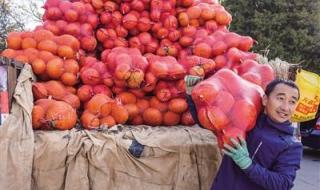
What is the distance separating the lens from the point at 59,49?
12.3 feet

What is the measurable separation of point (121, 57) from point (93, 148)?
92 centimetres

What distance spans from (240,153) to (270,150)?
0.18 m

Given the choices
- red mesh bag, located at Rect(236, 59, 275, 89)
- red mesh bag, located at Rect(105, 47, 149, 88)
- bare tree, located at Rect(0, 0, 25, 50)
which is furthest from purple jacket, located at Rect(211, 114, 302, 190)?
bare tree, located at Rect(0, 0, 25, 50)

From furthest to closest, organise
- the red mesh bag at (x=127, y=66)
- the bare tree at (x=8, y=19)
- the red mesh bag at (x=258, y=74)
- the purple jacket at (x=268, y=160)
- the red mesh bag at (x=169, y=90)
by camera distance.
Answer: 1. the bare tree at (x=8, y=19)
2. the red mesh bag at (x=169, y=90)
3. the red mesh bag at (x=127, y=66)
4. the red mesh bag at (x=258, y=74)
5. the purple jacket at (x=268, y=160)

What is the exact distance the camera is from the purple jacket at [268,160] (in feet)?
7.25

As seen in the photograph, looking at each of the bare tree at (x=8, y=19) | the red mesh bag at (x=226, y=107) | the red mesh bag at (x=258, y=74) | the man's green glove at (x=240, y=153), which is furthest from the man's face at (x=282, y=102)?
the bare tree at (x=8, y=19)

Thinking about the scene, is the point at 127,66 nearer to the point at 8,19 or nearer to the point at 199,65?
the point at 199,65

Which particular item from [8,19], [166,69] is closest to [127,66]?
[166,69]

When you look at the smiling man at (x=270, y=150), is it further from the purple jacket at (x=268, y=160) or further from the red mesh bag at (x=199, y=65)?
the red mesh bag at (x=199, y=65)

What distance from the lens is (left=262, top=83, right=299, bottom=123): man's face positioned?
2.31m

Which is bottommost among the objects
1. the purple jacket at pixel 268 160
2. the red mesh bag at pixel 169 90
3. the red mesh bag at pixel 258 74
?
the purple jacket at pixel 268 160

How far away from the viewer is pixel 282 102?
91.4 inches

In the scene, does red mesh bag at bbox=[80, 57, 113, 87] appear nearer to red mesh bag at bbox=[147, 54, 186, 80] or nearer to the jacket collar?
red mesh bag at bbox=[147, 54, 186, 80]

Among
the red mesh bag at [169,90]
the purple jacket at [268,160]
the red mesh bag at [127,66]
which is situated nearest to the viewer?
the purple jacket at [268,160]
